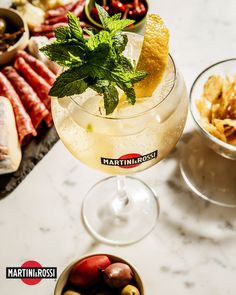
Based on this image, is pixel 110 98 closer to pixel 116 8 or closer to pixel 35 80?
pixel 35 80

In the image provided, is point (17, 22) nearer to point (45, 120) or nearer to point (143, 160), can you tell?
point (45, 120)

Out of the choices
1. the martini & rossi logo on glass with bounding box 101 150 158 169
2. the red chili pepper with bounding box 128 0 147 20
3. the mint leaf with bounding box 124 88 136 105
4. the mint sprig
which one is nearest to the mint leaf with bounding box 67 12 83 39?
the mint sprig

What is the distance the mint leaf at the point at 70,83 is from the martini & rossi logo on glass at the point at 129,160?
5.6 inches

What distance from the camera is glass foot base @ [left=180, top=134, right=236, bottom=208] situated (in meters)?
1.07

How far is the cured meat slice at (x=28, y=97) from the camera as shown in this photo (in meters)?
1.18

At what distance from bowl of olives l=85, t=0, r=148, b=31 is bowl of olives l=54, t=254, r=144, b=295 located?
68cm

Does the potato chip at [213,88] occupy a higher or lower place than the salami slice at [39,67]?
higher

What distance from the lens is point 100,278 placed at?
0.90 m

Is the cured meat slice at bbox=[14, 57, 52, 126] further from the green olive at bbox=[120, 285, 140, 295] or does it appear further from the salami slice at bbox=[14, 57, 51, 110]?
the green olive at bbox=[120, 285, 140, 295]

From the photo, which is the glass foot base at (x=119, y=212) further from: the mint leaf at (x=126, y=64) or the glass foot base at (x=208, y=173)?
the mint leaf at (x=126, y=64)

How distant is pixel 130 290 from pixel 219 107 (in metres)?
0.44

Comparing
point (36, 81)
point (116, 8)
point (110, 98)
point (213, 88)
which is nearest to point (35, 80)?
point (36, 81)

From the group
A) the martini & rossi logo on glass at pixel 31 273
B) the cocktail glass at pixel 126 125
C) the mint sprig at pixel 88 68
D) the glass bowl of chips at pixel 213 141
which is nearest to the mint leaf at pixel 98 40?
the mint sprig at pixel 88 68

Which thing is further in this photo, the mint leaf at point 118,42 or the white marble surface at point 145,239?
the white marble surface at point 145,239
